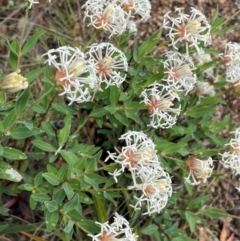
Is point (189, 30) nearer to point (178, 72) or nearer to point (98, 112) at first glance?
point (178, 72)

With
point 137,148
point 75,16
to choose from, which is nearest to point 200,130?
point 137,148

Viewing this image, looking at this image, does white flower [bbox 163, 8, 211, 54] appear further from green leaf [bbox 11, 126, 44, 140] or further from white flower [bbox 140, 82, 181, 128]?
green leaf [bbox 11, 126, 44, 140]

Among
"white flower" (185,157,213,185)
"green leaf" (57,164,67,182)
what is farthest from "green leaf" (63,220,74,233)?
"white flower" (185,157,213,185)

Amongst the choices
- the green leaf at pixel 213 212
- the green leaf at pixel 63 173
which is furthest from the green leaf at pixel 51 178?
the green leaf at pixel 213 212

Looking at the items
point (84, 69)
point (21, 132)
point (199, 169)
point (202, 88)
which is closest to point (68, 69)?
point (84, 69)

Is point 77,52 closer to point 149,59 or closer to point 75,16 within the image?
point 149,59
